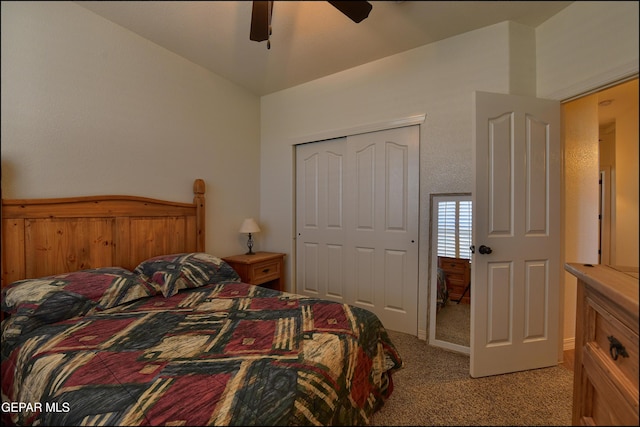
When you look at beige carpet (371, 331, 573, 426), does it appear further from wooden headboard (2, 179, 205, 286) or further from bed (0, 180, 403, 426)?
wooden headboard (2, 179, 205, 286)

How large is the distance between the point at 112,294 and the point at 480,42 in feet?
7.21

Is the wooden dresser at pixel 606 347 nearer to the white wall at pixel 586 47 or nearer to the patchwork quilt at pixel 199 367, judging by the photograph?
the white wall at pixel 586 47

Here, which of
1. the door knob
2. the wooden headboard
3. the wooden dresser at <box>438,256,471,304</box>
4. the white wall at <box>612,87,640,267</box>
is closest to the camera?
the white wall at <box>612,87,640,267</box>

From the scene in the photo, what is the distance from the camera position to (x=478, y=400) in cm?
76

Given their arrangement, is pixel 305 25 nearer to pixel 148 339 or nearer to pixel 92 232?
pixel 148 339

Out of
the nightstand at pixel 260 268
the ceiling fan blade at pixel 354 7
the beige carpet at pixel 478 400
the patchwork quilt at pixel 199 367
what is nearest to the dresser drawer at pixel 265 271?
the nightstand at pixel 260 268

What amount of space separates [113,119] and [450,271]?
2.46 m

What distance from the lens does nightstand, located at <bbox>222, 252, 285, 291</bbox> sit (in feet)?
7.89

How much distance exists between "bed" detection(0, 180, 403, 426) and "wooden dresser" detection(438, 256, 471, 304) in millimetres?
740

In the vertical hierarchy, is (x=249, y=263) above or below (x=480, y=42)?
below

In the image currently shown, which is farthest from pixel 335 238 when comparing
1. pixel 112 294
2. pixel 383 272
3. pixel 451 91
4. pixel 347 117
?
pixel 112 294

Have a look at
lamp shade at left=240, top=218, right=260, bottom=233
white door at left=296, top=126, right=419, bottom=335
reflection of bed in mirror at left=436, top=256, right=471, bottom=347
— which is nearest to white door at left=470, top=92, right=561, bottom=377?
reflection of bed in mirror at left=436, top=256, right=471, bottom=347

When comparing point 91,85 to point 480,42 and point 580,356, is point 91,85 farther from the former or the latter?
point 580,356

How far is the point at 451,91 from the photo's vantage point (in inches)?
73.2
